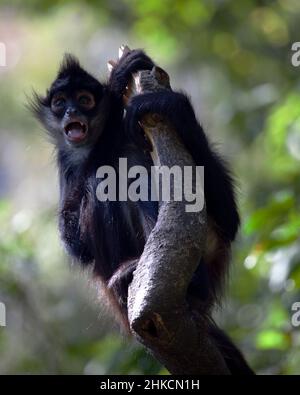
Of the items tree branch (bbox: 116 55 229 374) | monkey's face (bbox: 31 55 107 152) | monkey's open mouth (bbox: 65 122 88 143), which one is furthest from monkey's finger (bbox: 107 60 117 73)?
tree branch (bbox: 116 55 229 374)

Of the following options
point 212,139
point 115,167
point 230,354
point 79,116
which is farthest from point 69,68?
point 212,139

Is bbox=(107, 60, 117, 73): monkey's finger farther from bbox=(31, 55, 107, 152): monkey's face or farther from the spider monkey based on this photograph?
bbox=(31, 55, 107, 152): monkey's face

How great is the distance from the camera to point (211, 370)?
14.0ft

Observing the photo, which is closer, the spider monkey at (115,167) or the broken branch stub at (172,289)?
the broken branch stub at (172,289)

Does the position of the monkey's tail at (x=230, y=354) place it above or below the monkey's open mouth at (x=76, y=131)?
below

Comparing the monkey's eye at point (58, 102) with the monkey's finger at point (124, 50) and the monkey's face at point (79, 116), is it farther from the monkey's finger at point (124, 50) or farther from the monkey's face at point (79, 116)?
the monkey's finger at point (124, 50)

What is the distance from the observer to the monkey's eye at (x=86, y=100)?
18.8ft

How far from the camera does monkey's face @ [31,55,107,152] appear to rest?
18.8 ft

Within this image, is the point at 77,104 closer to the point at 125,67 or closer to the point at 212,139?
the point at 125,67

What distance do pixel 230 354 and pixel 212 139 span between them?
4.26 metres

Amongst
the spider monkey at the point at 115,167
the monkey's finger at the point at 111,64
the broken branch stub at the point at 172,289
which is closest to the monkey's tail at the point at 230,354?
the spider monkey at the point at 115,167

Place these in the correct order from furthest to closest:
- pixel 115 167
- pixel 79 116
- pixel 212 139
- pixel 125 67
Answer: pixel 212 139 < pixel 79 116 < pixel 115 167 < pixel 125 67

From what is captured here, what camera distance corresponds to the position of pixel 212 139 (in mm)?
9305

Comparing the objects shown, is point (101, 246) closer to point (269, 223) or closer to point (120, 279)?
point (120, 279)
